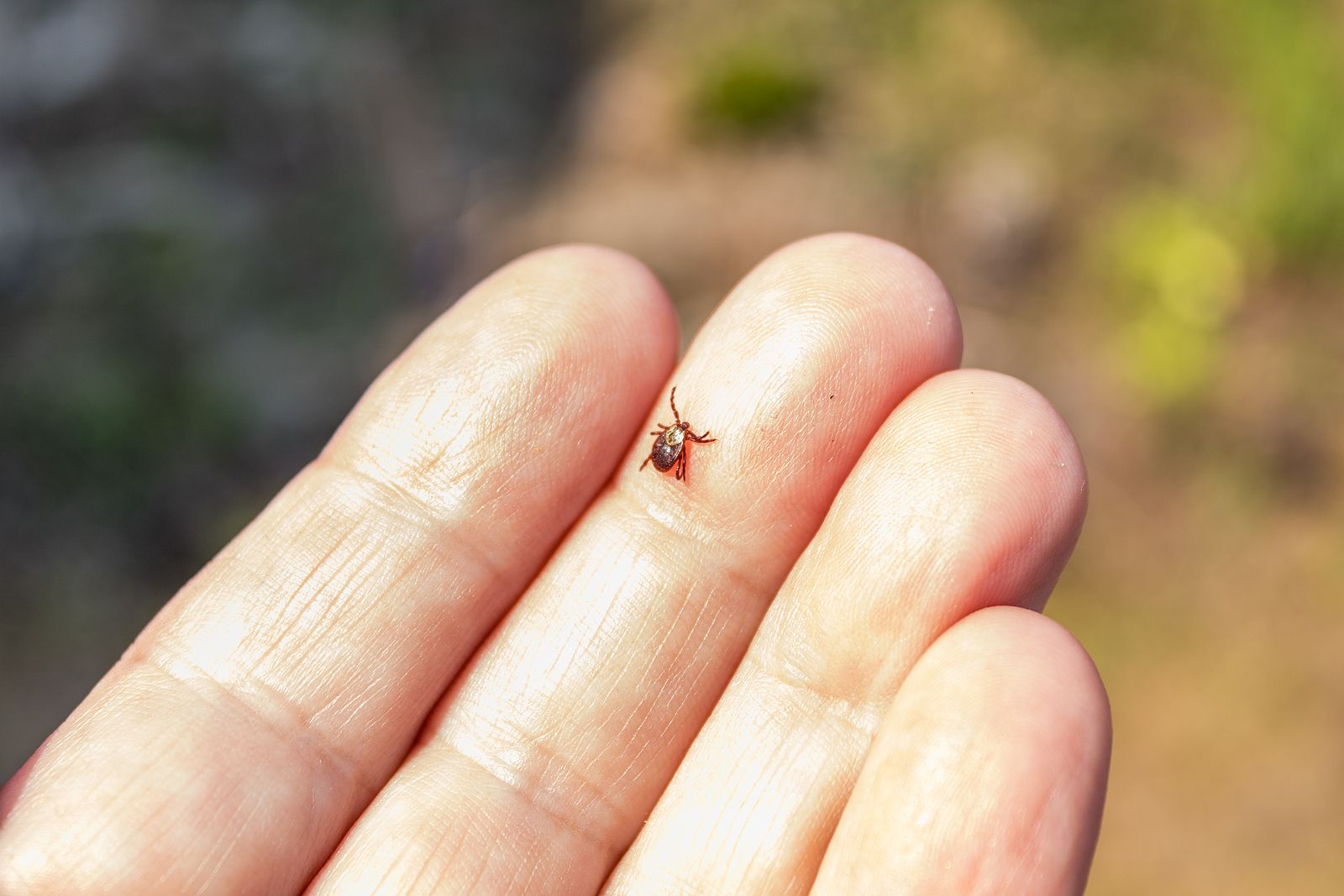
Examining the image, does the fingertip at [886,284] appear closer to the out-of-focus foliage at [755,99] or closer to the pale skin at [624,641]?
the pale skin at [624,641]

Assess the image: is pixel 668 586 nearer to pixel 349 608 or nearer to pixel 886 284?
pixel 349 608

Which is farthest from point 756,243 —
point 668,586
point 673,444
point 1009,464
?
point 1009,464

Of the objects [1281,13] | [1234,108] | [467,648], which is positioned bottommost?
[467,648]

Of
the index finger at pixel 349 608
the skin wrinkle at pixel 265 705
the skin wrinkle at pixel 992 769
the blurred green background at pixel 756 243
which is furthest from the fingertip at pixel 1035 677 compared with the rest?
the blurred green background at pixel 756 243

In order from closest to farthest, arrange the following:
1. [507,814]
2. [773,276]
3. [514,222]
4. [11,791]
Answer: [11,791] < [507,814] < [773,276] < [514,222]

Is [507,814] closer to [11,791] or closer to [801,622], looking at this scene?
[801,622]

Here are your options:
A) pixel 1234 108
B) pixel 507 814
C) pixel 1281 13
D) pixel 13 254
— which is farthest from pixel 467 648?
pixel 1281 13

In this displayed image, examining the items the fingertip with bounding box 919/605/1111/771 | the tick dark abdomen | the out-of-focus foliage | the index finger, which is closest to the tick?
the tick dark abdomen
